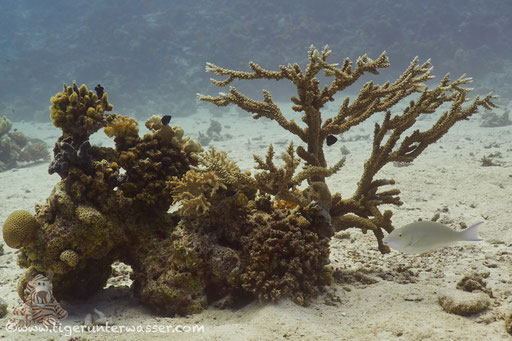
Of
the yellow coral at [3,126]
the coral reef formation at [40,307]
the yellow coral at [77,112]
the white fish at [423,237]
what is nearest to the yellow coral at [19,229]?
the coral reef formation at [40,307]

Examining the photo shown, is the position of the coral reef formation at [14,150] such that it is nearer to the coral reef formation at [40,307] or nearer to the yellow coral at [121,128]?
the yellow coral at [121,128]

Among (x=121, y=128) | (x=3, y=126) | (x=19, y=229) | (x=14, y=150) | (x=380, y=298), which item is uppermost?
(x=3, y=126)

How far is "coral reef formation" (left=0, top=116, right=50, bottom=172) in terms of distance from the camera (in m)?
14.2

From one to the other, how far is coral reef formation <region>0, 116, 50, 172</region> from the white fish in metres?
16.1

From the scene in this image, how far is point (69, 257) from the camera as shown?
2.98 metres

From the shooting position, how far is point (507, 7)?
108 ft

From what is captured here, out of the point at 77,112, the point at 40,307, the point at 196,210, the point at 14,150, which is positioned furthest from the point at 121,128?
the point at 14,150

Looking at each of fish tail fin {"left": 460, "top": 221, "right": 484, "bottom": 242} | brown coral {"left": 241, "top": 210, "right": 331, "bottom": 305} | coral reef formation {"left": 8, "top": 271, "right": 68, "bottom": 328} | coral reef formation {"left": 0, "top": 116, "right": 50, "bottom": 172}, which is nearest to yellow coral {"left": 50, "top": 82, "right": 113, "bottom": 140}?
coral reef formation {"left": 8, "top": 271, "right": 68, "bottom": 328}

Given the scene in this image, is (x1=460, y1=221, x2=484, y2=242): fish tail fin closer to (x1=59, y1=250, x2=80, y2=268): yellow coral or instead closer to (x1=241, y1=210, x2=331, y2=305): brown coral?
(x1=241, y1=210, x2=331, y2=305): brown coral

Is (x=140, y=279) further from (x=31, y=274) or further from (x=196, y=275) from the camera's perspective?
(x=31, y=274)

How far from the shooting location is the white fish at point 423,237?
2.60 meters

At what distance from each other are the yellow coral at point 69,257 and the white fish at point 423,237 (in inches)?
111

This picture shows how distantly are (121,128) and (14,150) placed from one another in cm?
1464

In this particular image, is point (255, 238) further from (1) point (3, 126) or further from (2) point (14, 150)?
(1) point (3, 126)
